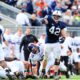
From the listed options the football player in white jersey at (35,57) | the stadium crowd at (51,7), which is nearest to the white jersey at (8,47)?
the football player in white jersey at (35,57)

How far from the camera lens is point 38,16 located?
65.9 feet

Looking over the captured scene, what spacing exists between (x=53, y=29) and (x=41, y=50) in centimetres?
126

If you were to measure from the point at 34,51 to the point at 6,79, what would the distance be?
6.74 feet

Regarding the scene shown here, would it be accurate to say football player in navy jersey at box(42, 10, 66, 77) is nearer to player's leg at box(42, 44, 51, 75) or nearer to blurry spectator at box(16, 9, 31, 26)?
player's leg at box(42, 44, 51, 75)

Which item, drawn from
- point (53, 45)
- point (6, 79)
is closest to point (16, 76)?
point (6, 79)

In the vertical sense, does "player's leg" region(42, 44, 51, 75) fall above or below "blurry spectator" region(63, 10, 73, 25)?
below

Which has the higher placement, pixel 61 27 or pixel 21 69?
pixel 61 27

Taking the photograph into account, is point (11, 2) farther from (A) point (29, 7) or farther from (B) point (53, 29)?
(B) point (53, 29)

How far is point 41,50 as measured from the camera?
15.7m

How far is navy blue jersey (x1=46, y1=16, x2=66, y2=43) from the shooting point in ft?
47.9

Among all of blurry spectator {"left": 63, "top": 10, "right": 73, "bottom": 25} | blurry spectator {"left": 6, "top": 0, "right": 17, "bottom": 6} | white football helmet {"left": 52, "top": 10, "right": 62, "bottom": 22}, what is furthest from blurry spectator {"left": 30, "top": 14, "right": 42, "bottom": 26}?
white football helmet {"left": 52, "top": 10, "right": 62, "bottom": 22}

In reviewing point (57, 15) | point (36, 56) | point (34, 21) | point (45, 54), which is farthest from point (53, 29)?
point (34, 21)

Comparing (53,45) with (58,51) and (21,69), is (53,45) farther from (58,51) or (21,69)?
(21,69)

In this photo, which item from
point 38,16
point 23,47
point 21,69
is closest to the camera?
point 21,69
